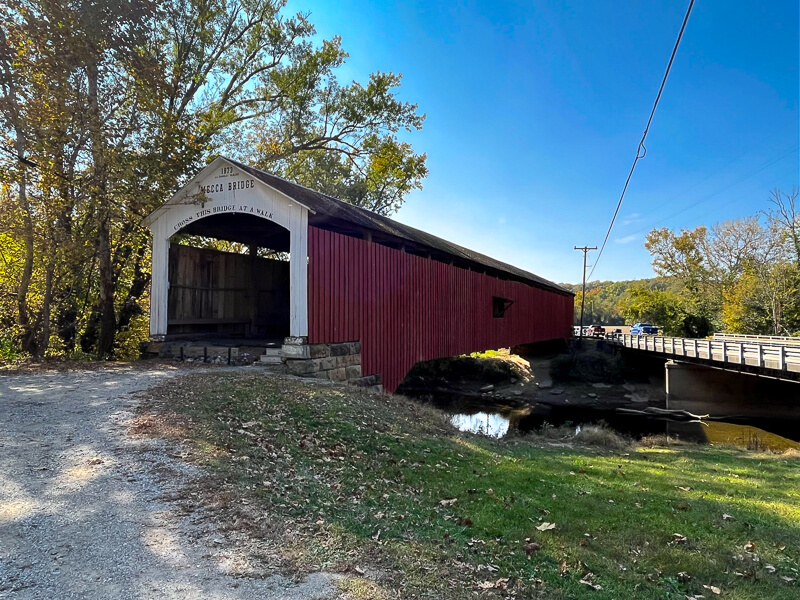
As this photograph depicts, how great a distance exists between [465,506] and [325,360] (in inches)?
227

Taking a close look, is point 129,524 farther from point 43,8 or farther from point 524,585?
point 43,8

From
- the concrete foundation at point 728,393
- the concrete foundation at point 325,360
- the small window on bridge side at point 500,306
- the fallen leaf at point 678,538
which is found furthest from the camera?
the small window on bridge side at point 500,306

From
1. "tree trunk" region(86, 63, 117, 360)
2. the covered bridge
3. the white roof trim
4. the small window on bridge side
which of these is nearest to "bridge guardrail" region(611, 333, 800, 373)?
the small window on bridge side

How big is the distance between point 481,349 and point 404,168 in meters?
10.8

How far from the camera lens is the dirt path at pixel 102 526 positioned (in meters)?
2.50

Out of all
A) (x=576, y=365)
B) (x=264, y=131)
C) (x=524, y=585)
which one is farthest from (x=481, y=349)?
(x=524, y=585)

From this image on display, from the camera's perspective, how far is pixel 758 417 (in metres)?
17.5

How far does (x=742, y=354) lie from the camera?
1485 centimetres

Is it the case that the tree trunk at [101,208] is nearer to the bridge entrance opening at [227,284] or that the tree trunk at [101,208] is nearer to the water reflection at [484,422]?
the bridge entrance opening at [227,284]

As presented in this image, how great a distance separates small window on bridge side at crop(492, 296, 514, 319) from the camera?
65.9ft

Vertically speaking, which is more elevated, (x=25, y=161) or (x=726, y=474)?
(x=25, y=161)

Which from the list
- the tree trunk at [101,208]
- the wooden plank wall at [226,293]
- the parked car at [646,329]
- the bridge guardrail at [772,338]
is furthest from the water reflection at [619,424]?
the parked car at [646,329]

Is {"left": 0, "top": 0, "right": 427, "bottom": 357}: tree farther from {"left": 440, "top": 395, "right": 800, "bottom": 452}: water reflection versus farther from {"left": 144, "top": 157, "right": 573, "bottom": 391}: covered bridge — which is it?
{"left": 440, "top": 395, "right": 800, "bottom": 452}: water reflection

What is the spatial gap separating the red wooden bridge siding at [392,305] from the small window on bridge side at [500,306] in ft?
2.48
